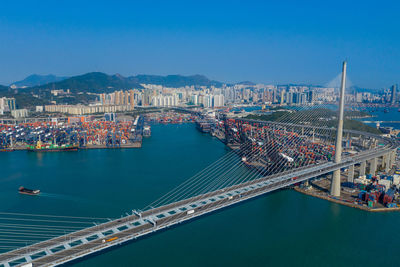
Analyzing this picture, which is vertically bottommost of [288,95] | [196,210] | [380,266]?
[380,266]

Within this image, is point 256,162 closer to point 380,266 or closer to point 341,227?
point 341,227

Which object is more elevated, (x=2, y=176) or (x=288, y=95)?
(x=288, y=95)

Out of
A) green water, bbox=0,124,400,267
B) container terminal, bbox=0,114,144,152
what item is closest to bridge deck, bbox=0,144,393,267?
green water, bbox=0,124,400,267

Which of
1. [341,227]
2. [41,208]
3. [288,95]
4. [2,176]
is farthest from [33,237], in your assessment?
[288,95]

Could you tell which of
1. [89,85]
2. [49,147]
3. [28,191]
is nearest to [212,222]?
[28,191]

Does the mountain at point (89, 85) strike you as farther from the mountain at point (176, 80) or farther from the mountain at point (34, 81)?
the mountain at point (34, 81)

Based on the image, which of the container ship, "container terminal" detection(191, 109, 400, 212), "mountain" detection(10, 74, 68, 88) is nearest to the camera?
"container terminal" detection(191, 109, 400, 212)

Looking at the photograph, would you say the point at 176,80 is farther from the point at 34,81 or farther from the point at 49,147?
the point at 49,147

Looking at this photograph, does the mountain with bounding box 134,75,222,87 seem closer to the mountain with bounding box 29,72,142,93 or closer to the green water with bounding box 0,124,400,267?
the mountain with bounding box 29,72,142,93

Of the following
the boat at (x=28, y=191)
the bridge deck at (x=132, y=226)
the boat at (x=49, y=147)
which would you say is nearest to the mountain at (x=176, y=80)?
the boat at (x=49, y=147)
